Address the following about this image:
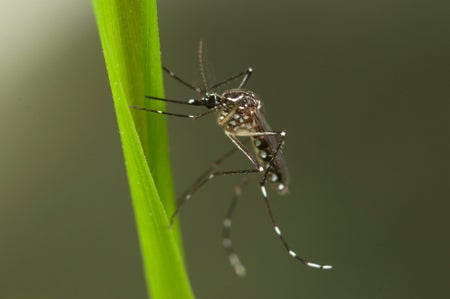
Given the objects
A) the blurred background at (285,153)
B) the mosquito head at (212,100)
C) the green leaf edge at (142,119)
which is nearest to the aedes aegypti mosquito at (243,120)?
the mosquito head at (212,100)

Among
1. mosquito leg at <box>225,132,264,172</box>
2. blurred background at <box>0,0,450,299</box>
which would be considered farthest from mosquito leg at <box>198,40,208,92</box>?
blurred background at <box>0,0,450,299</box>

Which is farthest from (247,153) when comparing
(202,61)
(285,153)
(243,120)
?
(285,153)

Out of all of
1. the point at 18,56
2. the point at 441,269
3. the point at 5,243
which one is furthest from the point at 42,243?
the point at 441,269

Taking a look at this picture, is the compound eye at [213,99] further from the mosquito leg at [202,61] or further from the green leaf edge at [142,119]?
the green leaf edge at [142,119]

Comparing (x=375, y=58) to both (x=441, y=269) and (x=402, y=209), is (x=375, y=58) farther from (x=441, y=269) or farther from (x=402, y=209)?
(x=441, y=269)

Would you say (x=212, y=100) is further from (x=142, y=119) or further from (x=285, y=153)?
(x=285, y=153)

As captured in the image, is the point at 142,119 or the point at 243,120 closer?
the point at 142,119
